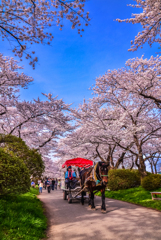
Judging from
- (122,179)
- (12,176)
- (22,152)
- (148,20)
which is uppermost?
(148,20)

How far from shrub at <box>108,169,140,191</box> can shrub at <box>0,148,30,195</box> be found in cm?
1091

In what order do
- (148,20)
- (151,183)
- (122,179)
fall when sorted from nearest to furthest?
(148,20)
(151,183)
(122,179)

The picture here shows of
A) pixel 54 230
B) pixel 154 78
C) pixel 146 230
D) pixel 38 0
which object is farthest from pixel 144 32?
pixel 54 230

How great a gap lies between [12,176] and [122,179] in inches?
475

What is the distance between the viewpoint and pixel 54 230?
208 inches

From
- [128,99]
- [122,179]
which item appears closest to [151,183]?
[122,179]

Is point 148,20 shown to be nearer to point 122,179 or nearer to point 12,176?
point 12,176

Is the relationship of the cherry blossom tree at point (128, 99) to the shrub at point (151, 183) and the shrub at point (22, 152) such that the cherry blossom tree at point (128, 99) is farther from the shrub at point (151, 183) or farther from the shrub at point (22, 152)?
the shrub at point (22, 152)

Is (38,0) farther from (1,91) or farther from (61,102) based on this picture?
(61,102)

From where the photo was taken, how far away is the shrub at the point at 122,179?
15234 mm

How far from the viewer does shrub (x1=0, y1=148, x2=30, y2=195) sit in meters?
6.05

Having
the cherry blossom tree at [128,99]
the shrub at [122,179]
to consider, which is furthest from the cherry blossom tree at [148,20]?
the shrub at [122,179]

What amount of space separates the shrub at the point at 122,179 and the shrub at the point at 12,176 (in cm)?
1091

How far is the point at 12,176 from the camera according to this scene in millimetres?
6172
